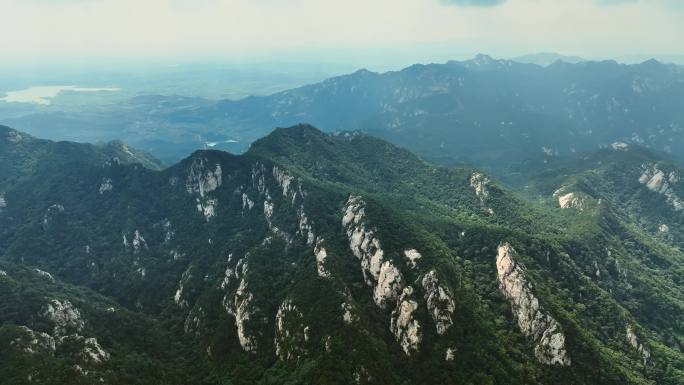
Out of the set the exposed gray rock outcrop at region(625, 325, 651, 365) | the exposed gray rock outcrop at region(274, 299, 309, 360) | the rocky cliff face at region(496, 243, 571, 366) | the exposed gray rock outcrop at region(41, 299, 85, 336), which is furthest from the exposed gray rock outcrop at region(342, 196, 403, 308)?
the exposed gray rock outcrop at region(41, 299, 85, 336)

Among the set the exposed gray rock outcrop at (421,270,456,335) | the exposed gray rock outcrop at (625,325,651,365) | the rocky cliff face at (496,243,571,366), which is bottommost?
the exposed gray rock outcrop at (625,325,651,365)

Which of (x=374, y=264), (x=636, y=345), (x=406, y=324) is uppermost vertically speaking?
(x=374, y=264)

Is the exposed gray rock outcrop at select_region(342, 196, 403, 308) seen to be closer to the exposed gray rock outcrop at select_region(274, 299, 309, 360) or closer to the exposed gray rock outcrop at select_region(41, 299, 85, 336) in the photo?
the exposed gray rock outcrop at select_region(274, 299, 309, 360)

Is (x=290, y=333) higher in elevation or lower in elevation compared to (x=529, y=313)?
higher

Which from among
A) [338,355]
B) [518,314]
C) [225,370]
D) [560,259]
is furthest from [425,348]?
[560,259]

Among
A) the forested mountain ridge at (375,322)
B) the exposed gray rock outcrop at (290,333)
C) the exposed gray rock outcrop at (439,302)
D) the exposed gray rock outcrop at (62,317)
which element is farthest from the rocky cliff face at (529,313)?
the exposed gray rock outcrop at (62,317)

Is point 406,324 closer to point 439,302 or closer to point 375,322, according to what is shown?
point 375,322

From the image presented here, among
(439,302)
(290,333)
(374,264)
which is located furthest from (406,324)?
(290,333)

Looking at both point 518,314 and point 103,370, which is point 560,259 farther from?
point 103,370

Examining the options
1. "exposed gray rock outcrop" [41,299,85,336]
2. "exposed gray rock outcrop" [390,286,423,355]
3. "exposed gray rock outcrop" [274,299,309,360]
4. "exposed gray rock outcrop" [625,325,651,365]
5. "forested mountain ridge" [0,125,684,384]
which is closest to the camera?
"forested mountain ridge" [0,125,684,384]
